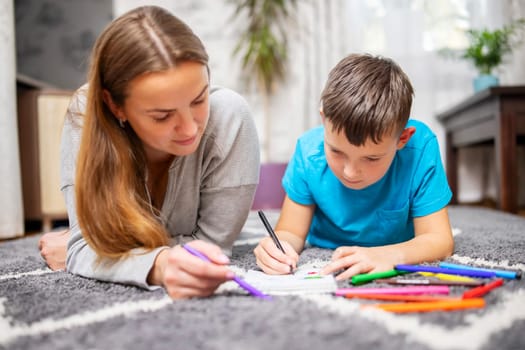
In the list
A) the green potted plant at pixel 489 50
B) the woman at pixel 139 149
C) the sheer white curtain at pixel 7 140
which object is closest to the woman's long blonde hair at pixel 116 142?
the woman at pixel 139 149

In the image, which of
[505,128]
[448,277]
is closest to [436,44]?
[505,128]

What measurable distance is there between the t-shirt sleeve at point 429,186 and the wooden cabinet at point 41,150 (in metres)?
1.65

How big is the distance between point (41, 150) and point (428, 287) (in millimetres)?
1902

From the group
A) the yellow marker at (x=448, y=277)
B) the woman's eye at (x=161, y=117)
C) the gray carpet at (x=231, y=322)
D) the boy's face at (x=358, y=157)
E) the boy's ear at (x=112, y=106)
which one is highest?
the boy's ear at (x=112, y=106)

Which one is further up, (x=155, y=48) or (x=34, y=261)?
(x=155, y=48)

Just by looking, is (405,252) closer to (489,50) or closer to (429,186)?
(429,186)

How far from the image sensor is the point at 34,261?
1062mm

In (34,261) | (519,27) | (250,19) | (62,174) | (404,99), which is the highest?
(250,19)

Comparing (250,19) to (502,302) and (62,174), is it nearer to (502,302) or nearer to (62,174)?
(62,174)

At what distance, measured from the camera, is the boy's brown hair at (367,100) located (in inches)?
31.3

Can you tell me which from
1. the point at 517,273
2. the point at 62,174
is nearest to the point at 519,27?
the point at 517,273

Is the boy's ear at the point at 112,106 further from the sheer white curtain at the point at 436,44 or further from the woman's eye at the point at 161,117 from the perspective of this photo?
the sheer white curtain at the point at 436,44

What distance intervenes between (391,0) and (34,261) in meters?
2.30

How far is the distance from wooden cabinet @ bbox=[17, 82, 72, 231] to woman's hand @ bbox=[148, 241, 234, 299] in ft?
5.25
